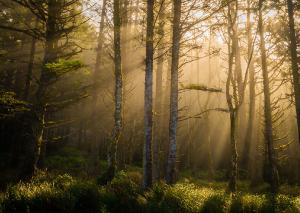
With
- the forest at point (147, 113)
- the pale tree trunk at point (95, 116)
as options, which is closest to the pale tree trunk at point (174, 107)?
the forest at point (147, 113)

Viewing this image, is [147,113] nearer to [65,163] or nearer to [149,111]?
[149,111]

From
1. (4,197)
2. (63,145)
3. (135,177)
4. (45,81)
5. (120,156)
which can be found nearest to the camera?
(4,197)

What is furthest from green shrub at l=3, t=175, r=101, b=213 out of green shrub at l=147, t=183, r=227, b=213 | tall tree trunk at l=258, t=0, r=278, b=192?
tall tree trunk at l=258, t=0, r=278, b=192

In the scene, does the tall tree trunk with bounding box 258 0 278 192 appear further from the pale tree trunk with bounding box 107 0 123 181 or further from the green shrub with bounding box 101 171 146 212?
the green shrub with bounding box 101 171 146 212

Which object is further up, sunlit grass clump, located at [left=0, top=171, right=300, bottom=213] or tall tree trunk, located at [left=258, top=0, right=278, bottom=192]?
tall tree trunk, located at [left=258, top=0, right=278, bottom=192]

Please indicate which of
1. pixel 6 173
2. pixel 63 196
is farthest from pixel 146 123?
pixel 6 173

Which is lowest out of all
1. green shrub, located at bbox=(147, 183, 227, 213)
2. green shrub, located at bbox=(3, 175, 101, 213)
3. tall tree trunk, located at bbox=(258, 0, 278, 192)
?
green shrub, located at bbox=(147, 183, 227, 213)

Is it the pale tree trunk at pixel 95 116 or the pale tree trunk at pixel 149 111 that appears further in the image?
the pale tree trunk at pixel 95 116

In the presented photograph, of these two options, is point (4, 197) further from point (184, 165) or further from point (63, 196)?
point (184, 165)

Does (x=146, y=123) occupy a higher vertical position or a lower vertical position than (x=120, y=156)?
higher

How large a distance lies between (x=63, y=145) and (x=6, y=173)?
12.5 m

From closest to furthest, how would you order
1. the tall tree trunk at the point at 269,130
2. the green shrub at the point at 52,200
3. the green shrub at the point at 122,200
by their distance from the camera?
the green shrub at the point at 52,200 < the green shrub at the point at 122,200 < the tall tree trunk at the point at 269,130

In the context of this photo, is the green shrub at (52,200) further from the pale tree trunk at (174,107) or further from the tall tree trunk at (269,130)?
the tall tree trunk at (269,130)

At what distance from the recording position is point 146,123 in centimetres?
1107
